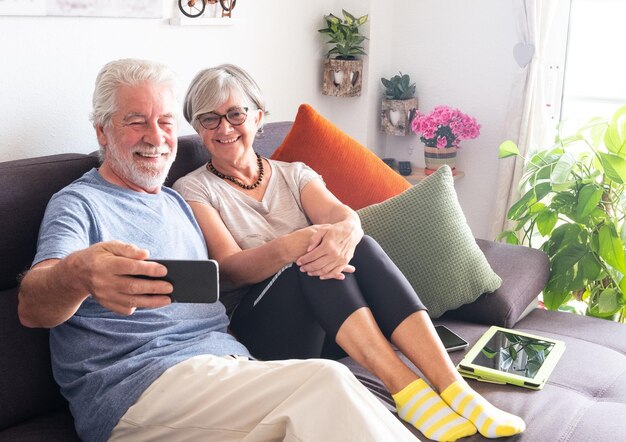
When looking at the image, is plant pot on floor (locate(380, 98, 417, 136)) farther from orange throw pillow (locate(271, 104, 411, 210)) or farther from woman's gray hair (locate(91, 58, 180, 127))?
woman's gray hair (locate(91, 58, 180, 127))

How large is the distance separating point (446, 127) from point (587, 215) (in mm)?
872

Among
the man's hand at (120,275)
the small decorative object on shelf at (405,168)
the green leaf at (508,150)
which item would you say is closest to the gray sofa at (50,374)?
the man's hand at (120,275)

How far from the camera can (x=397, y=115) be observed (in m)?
3.69

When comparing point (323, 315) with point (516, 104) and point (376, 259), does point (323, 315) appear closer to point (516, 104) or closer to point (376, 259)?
point (376, 259)

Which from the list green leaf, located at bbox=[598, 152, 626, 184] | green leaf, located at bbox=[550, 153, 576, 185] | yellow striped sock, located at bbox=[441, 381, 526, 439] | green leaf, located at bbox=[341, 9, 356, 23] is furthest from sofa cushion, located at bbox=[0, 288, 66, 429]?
green leaf, located at bbox=[341, 9, 356, 23]

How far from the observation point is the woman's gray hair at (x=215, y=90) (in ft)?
7.22

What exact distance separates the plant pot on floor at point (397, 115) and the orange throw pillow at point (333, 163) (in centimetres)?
121

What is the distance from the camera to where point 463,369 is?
197 cm

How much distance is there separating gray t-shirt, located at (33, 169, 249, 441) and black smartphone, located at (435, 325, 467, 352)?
0.56 metres

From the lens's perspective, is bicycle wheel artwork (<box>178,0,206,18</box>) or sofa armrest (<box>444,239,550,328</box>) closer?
sofa armrest (<box>444,239,550,328</box>)

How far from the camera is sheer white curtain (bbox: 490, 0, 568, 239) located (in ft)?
11.1

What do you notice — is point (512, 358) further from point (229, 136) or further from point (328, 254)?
point (229, 136)

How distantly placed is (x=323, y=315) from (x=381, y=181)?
2.43 ft

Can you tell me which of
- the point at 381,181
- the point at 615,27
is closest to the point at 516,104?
the point at 615,27
